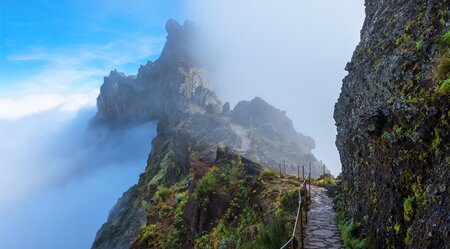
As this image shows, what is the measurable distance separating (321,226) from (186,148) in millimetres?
36894

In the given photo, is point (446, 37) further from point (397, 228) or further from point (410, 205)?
point (397, 228)

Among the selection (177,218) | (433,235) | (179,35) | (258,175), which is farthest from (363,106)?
(179,35)

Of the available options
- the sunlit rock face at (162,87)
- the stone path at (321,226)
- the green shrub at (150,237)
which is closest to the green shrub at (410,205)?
the stone path at (321,226)

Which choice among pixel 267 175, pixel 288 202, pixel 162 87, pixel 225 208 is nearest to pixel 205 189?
pixel 225 208

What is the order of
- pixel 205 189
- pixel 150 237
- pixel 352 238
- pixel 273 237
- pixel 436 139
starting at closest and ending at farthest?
pixel 436 139
pixel 352 238
pixel 273 237
pixel 205 189
pixel 150 237

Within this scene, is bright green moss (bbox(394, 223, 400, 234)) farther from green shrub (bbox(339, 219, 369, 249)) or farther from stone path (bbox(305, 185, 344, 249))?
stone path (bbox(305, 185, 344, 249))

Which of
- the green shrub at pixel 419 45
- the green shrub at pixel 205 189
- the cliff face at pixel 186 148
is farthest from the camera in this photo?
the cliff face at pixel 186 148

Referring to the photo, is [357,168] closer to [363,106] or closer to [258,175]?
[363,106]

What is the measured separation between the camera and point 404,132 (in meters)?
7.55

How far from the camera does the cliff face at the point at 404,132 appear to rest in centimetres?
643

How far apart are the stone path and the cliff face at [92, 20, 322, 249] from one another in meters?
1.88

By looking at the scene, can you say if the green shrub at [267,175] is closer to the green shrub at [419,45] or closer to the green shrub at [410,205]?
the green shrub at [419,45]

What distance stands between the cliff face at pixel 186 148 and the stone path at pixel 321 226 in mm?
1883

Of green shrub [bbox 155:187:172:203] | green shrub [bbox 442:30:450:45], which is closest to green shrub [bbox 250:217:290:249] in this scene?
green shrub [bbox 442:30:450:45]
